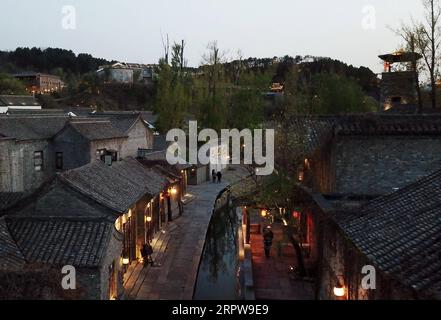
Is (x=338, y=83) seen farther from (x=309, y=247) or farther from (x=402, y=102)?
(x=309, y=247)

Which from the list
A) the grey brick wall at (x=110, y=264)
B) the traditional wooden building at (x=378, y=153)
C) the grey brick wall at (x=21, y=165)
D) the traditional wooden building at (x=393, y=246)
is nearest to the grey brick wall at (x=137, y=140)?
the grey brick wall at (x=21, y=165)

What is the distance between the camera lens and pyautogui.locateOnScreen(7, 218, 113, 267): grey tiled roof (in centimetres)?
1174

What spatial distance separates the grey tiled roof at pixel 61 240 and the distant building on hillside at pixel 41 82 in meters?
64.5

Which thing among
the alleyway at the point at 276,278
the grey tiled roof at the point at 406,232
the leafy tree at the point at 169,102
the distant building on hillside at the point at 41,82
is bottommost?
the alleyway at the point at 276,278

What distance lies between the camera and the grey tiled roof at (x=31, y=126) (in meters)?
24.3

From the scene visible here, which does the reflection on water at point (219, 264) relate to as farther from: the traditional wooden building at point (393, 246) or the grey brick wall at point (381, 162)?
the grey brick wall at point (381, 162)

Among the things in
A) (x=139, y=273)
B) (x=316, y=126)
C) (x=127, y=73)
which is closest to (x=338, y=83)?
(x=316, y=126)

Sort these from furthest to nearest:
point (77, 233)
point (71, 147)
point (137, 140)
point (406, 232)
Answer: point (137, 140)
point (71, 147)
point (77, 233)
point (406, 232)

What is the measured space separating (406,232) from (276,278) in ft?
27.1

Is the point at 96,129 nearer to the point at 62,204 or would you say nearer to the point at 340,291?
the point at 62,204

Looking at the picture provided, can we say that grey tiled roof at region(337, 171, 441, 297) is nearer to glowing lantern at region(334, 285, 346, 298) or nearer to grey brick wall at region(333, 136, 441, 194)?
glowing lantern at region(334, 285, 346, 298)

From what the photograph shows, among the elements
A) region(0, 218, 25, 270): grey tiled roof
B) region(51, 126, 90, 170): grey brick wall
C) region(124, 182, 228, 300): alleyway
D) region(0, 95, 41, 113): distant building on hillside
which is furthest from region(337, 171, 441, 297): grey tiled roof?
region(0, 95, 41, 113): distant building on hillside

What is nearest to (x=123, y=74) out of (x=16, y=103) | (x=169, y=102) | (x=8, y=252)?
(x=16, y=103)

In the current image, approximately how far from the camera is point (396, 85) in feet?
97.3
